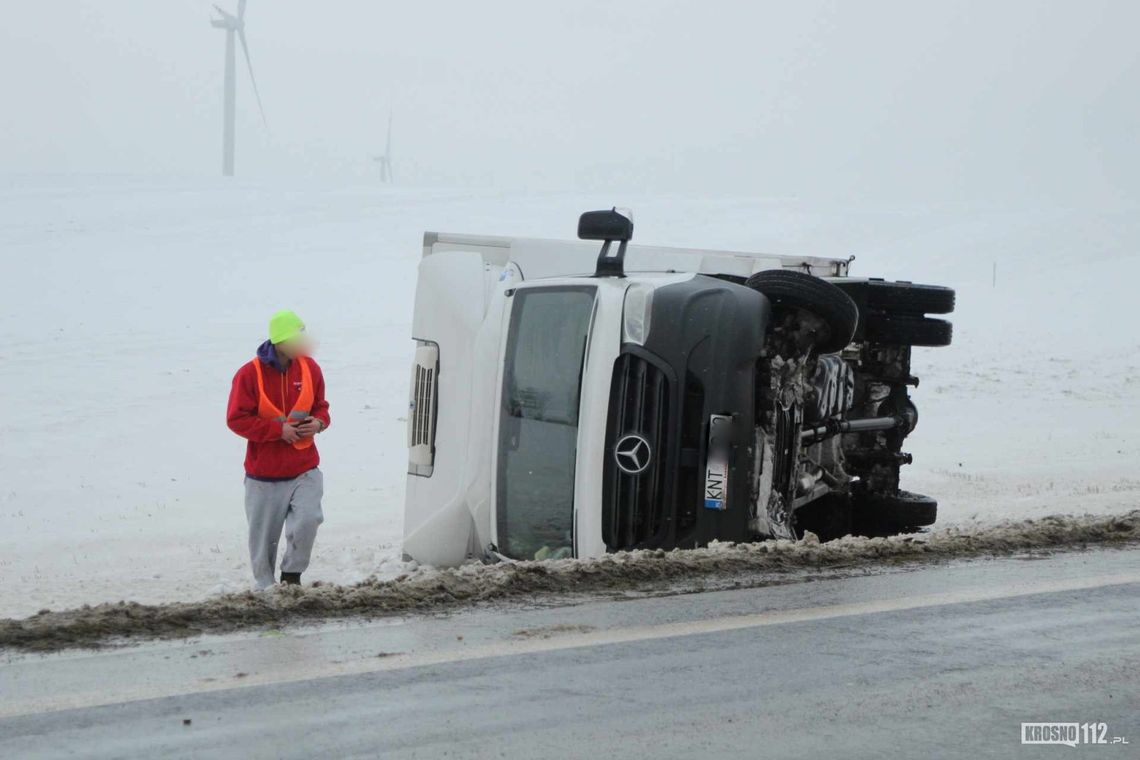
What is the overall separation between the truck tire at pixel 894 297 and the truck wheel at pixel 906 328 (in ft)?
0.14

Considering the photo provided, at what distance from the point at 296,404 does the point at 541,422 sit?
124cm

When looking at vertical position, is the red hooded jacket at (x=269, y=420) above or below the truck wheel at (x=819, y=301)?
below

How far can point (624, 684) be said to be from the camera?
430 cm

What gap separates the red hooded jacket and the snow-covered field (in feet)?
3.32

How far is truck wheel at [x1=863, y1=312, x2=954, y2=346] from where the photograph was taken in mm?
8375

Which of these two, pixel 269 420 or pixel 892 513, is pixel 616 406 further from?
pixel 892 513

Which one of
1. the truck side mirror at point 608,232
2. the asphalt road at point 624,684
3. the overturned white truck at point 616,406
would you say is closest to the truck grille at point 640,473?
the overturned white truck at point 616,406

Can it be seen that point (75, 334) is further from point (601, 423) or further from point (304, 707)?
point (304, 707)

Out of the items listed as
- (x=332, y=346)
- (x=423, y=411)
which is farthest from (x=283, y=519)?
(x=332, y=346)

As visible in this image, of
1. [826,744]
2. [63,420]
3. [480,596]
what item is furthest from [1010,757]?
[63,420]

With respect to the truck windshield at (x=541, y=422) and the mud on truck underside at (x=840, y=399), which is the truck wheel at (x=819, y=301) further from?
the truck windshield at (x=541, y=422)

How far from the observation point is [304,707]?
396cm

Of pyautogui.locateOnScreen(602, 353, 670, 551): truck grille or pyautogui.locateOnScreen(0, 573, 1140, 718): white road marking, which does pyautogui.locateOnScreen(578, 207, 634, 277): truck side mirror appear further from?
pyautogui.locateOnScreen(0, 573, 1140, 718): white road marking

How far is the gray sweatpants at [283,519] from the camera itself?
6922mm
